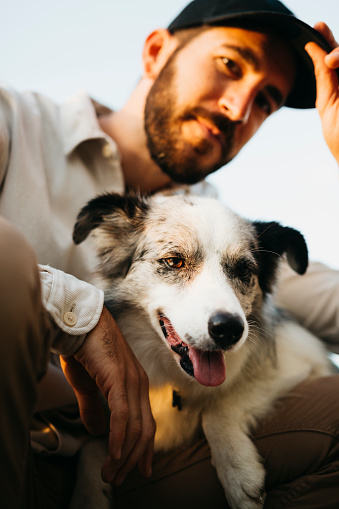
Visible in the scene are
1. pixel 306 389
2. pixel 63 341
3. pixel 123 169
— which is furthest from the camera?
pixel 123 169

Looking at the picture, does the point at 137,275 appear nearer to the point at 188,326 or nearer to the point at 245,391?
the point at 188,326

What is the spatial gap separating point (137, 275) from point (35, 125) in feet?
3.99

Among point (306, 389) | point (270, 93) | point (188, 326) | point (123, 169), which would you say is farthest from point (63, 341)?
point (270, 93)

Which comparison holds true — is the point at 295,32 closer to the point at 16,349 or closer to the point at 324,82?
the point at 324,82

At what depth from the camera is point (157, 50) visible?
111 inches

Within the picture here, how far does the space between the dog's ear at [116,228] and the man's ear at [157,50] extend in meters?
1.28

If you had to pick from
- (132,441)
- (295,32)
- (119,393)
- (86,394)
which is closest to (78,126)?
(295,32)

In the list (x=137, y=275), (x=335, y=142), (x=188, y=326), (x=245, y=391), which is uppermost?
(x=335, y=142)

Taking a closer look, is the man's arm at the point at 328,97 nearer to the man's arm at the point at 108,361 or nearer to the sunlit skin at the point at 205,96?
the sunlit skin at the point at 205,96

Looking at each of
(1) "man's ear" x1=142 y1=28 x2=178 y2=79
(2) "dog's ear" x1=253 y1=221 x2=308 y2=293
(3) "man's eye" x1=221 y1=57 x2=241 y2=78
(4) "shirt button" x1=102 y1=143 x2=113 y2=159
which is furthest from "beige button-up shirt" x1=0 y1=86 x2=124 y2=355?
(2) "dog's ear" x1=253 y1=221 x2=308 y2=293

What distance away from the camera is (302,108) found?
2.78 m

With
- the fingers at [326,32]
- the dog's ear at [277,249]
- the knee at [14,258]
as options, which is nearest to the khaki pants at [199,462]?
the knee at [14,258]

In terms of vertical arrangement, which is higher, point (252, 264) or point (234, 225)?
point (234, 225)

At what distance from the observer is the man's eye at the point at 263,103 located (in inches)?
101
